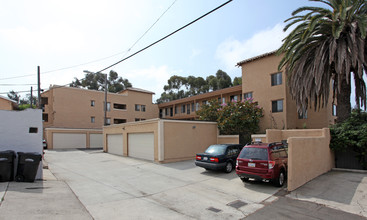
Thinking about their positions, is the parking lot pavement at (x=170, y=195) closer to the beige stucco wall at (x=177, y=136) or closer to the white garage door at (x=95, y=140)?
the beige stucco wall at (x=177, y=136)

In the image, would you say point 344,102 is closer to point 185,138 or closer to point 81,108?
point 185,138

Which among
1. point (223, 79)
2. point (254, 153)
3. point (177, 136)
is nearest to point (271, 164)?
point (254, 153)

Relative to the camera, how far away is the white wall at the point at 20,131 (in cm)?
855

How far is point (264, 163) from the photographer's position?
8.15 m

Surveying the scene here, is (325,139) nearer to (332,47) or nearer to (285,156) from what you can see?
(285,156)

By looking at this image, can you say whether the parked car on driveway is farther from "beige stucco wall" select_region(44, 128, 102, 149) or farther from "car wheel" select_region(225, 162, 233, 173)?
"beige stucco wall" select_region(44, 128, 102, 149)

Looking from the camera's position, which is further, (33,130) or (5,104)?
(5,104)

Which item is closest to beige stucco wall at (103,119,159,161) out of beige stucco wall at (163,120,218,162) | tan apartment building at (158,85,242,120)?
beige stucco wall at (163,120,218,162)

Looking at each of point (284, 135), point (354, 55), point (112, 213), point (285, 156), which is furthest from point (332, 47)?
point (112, 213)

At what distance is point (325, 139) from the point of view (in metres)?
11.4

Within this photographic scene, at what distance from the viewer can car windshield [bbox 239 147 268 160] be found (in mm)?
8359

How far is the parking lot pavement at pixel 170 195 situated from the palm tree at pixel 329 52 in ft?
25.1

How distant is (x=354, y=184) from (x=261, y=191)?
4143 millimetres

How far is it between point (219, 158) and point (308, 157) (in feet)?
12.9
